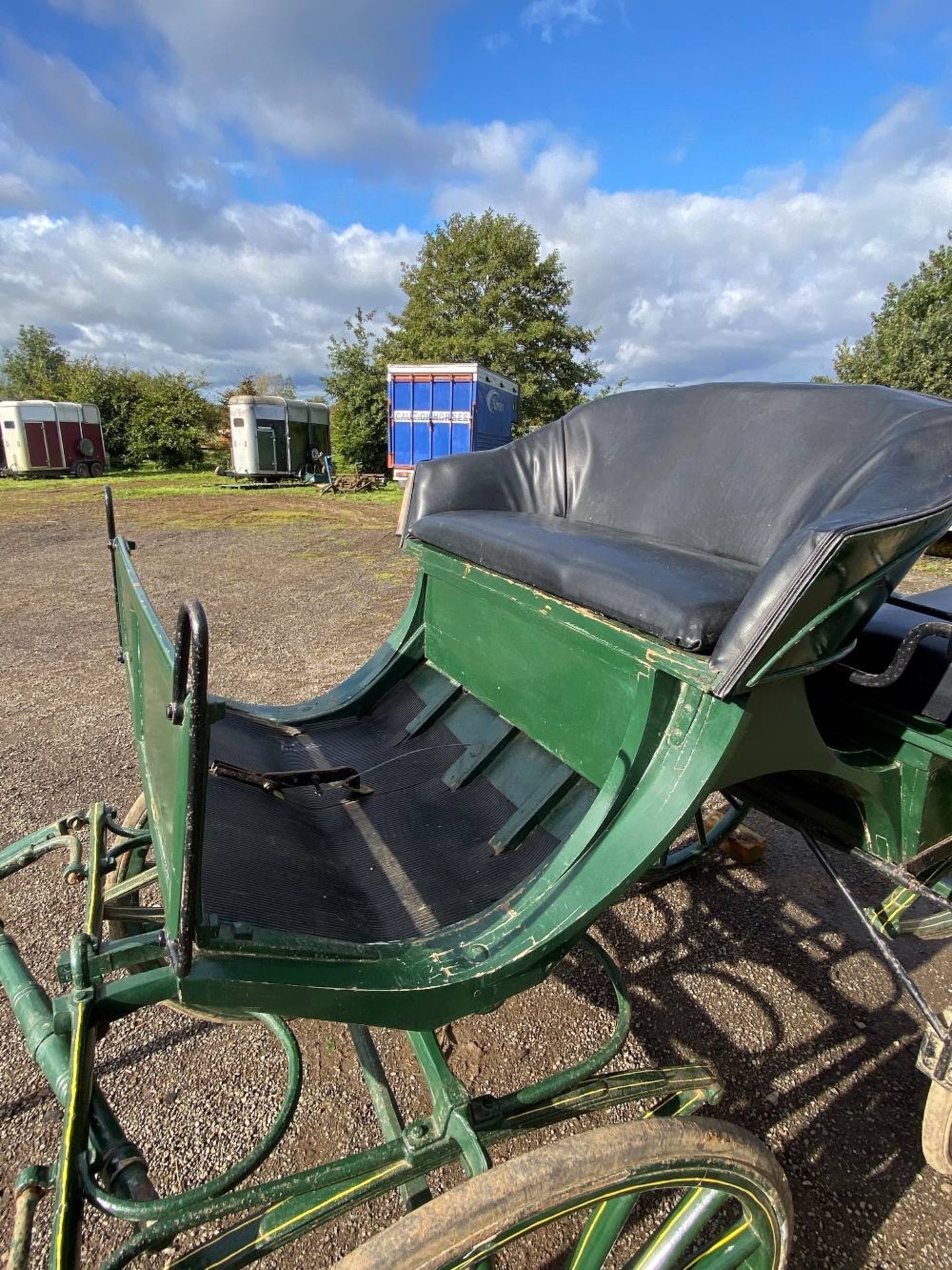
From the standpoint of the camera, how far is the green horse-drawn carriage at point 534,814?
3.43 ft

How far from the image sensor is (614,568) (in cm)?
157

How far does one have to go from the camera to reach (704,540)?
2.12m

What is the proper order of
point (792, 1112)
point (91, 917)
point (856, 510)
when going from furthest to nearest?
1. point (792, 1112)
2. point (91, 917)
3. point (856, 510)

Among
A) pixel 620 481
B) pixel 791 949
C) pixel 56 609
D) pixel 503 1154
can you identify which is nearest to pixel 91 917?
pixel 503 1154

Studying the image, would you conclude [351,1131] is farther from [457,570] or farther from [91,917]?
[457,570]

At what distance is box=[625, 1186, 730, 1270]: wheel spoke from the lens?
50.4 inches

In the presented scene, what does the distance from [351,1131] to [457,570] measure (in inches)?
62.1

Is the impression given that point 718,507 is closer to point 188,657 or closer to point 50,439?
point 188,657

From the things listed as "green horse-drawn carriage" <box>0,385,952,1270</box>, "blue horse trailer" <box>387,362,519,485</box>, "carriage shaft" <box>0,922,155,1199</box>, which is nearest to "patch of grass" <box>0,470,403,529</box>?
"blue horse trailer" <box>387,362,519,485</box>

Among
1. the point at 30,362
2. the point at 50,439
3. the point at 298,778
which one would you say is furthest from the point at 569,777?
the point at 30,362

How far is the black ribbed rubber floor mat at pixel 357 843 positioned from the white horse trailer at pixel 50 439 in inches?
878

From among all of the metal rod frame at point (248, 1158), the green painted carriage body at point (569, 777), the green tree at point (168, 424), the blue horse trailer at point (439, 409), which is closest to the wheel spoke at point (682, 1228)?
the metal rod frame at point (248, 1158)

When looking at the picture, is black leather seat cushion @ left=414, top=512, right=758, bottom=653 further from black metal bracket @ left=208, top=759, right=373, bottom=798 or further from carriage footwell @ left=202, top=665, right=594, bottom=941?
black metal bracket @ left=208, top=759, right=373, bottom=798

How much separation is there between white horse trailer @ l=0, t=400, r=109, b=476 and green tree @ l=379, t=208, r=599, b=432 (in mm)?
11390
